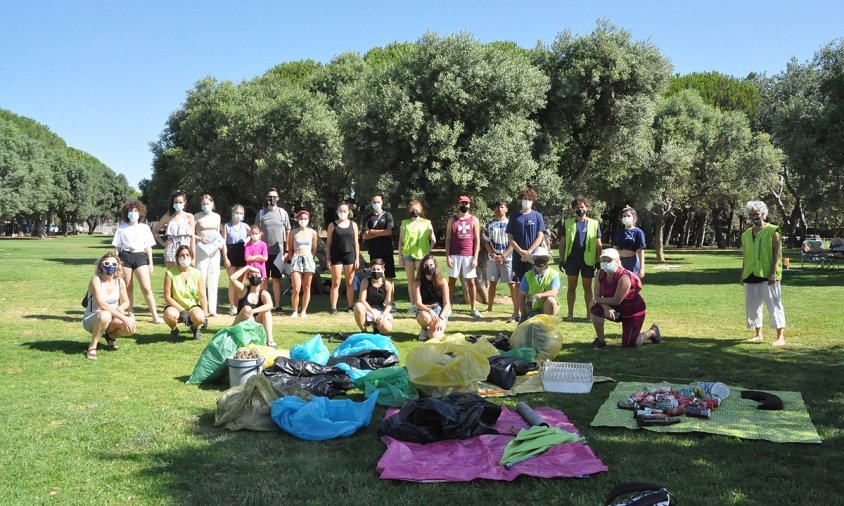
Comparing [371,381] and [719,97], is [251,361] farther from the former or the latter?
[719,97]

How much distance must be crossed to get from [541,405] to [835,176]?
20652 mm

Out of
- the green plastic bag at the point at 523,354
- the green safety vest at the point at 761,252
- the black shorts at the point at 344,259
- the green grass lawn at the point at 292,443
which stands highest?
the green safety vest at the point at 761,252

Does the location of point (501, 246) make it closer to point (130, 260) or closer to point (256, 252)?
point (256, 252)

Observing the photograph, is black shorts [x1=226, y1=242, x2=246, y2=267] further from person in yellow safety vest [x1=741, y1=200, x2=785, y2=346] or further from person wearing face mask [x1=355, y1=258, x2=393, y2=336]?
person in yellow safety vest [x1=741, y1=200, x2=785, y2=346]

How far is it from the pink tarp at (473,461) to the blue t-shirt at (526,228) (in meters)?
6.42

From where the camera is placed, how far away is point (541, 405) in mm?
5988

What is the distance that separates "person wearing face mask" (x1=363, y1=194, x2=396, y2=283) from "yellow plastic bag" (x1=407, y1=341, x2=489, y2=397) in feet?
17.0

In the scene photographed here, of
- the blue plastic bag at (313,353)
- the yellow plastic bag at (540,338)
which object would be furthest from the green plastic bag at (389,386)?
the yellow plastic bag at (540,338)

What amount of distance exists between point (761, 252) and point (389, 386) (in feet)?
18.5

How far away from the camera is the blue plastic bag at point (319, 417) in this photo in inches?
199

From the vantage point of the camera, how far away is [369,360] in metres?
7.20

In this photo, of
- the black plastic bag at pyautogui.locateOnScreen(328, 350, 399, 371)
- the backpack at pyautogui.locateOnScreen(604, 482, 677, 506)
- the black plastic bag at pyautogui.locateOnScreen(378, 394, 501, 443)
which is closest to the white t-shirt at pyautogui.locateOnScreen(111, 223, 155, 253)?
the black plastic bag at pyautogui.locateOnScreen(328, 350, 399, 371)

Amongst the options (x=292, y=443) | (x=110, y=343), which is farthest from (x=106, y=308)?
(x=292, y=443)

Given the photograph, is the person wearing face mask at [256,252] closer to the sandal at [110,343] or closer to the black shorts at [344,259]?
the black shorts at [344,259]
